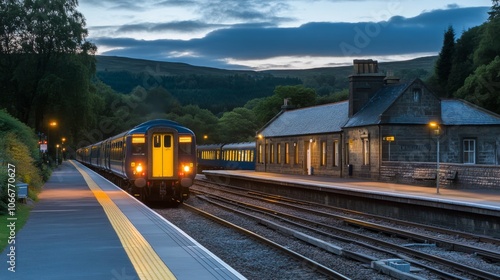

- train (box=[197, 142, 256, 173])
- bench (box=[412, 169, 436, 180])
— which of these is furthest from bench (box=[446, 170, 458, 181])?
train (box=[197, 142, 256, 173])

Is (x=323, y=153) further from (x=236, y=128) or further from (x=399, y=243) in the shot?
(x=236, y=128)

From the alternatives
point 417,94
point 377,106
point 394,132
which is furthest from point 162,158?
point 417,94

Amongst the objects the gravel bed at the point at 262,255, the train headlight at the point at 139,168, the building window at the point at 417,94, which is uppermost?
the building window at the point at 417,94

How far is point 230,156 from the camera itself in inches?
2557

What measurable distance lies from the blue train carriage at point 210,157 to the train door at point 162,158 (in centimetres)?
4162

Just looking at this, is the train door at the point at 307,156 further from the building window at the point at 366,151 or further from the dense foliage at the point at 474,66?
the dense foliage at the point at 474,66

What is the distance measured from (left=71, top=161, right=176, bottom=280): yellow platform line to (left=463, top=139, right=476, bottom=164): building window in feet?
81.1

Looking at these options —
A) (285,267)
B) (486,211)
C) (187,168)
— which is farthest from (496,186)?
(285,267)

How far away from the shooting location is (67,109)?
1994 inches

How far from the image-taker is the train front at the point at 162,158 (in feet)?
88.0

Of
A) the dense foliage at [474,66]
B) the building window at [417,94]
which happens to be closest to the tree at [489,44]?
the dense foliage at [474,66]

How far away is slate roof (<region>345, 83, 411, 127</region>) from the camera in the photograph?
3796cm

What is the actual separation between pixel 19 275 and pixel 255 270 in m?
4.58

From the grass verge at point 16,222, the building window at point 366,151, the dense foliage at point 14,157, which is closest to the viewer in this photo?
the grass verge at point 16,222
